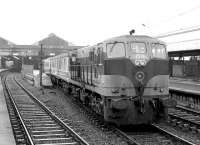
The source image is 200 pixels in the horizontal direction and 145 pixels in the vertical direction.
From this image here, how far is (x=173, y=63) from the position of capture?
1368 inches

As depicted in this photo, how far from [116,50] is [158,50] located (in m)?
1.62

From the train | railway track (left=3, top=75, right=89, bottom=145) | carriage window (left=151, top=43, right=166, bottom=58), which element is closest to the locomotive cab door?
the train

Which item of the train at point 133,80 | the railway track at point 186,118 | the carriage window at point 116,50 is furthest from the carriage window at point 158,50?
the railway track at point 186,118

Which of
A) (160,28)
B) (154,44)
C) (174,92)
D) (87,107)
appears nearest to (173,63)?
(160,28)

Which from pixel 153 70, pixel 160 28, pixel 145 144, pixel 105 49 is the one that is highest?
pixel 160 28

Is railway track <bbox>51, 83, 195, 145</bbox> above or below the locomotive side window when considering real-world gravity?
below

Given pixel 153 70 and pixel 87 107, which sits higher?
pixel 153 70

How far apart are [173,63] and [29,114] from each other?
859 inches

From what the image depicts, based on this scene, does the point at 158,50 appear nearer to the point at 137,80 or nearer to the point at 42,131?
the point at 137,80

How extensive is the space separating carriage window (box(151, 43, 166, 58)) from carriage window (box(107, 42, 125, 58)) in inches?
45.9

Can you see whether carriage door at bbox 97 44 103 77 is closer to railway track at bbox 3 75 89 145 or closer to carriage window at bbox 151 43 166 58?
carriage window at bbox 151 43 166 58

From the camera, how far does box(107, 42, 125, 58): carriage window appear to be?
471 inches

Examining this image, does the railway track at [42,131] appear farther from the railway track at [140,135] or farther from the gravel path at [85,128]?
the gravel path at [85,128]

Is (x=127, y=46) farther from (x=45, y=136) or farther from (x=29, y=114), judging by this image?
(x=29, y=114)
